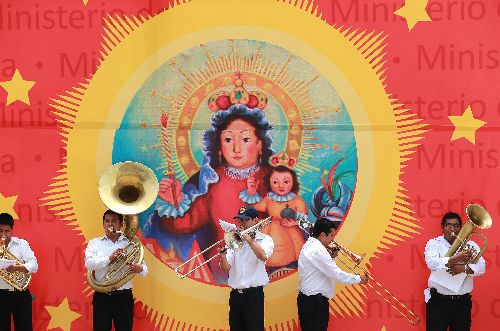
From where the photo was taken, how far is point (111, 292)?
8.07m

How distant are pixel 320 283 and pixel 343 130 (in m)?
1.72

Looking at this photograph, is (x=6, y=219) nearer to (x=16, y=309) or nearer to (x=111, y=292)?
(x=16, y=309)

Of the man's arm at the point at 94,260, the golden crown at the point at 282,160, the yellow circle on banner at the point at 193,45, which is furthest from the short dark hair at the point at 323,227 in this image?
the man's arm at the point at 94,260

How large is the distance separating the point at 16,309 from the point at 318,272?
3.10m

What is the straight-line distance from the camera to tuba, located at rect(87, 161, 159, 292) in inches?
315

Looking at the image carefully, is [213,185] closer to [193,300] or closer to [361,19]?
[193,300]

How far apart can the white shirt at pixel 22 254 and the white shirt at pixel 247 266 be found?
2.01 metres

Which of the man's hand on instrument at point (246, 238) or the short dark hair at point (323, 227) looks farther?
the short dark hair at point (323, 227)

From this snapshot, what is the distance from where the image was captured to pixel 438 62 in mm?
8625

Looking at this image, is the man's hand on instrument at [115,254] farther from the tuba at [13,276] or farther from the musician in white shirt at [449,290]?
the musician in white shirt at [449,290]

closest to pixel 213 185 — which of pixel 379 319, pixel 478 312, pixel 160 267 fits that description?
pixel 160 267

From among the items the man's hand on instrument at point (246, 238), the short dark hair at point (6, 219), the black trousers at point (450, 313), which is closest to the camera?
the man's hand on instrument at point (246, 238)

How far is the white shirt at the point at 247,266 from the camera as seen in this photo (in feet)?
26.3

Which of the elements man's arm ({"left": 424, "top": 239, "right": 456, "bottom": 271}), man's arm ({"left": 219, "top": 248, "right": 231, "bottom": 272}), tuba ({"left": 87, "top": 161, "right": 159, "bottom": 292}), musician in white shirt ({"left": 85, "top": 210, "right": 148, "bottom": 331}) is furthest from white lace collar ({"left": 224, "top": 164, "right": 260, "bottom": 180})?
man's arm ({"left": 424, "top": 239, "right": 456, "bottom": 271})
